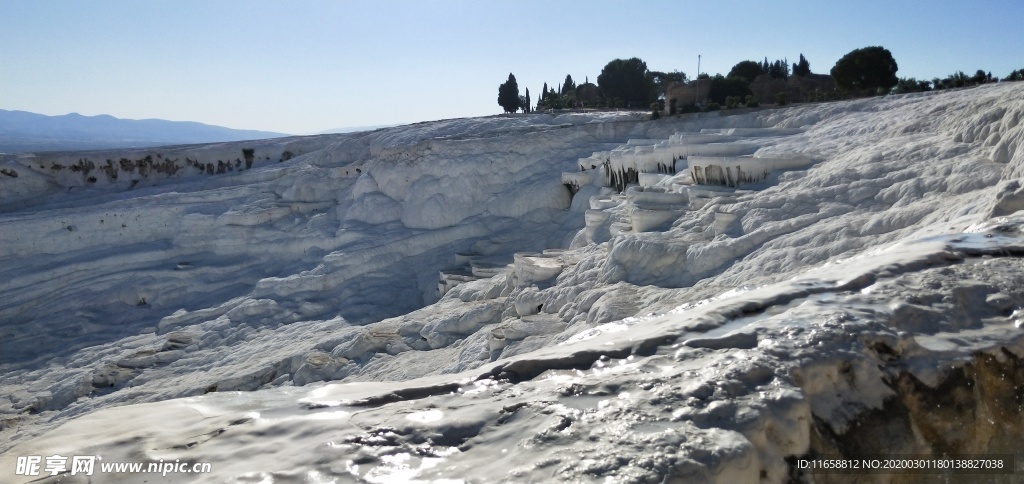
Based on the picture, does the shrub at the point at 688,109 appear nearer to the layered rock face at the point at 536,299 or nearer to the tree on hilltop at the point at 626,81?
the layered rock face at the point at 536,299

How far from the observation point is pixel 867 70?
70.0 feet

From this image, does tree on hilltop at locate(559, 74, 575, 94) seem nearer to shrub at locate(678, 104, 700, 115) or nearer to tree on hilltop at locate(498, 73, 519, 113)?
tree on hilltop at locate(498, 73, 519, 113)

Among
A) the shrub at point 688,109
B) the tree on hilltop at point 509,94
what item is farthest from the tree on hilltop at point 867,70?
the tree on hilltop at point 509,94

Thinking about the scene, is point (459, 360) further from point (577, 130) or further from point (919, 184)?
point (577, 130)

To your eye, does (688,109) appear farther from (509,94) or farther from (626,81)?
(509,94)

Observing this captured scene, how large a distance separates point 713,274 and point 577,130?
11865 millimetres

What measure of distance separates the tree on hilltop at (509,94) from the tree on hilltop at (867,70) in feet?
55.5

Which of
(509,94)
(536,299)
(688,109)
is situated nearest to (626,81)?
(509,94)

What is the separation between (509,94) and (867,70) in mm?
18004

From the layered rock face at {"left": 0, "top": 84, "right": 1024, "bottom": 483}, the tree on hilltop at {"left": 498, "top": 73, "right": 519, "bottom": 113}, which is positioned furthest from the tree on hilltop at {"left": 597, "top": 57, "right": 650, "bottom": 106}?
the layered rock face at {"left": 0, "top": 84, "right": 1024, "bottom": 483}

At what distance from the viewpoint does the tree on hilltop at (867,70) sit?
21.2 m

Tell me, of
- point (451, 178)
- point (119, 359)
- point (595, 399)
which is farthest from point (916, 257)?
point (451, 178)

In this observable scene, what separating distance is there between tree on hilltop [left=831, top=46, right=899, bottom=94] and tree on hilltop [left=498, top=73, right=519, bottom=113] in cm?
1693

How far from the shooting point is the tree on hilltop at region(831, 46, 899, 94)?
2125 centimetres
